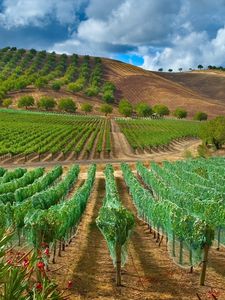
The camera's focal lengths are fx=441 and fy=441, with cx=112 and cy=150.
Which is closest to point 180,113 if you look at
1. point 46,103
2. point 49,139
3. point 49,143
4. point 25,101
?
point 46,103

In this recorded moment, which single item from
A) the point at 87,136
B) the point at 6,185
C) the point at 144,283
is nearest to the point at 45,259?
the point at 144,283

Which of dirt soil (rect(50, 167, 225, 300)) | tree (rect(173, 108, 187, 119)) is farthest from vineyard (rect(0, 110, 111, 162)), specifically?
Answer: tree (rect(173, 108, 187, 119))

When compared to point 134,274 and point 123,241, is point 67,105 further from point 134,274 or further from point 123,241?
point 123,241

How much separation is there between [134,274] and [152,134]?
3853 inches

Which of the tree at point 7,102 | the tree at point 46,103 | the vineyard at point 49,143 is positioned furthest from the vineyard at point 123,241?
the tree at point 7,102

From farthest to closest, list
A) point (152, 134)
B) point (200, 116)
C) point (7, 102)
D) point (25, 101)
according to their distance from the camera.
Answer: point (200, 116)
point (7, 102)
point (25, 101)
point (152, 134)

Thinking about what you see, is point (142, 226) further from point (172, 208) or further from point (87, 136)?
point (87, 136)

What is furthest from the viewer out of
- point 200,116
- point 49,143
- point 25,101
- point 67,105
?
point 200,116

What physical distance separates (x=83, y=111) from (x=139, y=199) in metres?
161

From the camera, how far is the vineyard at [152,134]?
100438 millimetres

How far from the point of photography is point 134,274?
23.4 m

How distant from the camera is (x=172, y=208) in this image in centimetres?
2523

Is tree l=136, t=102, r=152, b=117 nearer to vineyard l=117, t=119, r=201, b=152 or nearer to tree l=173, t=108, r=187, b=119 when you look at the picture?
tree l=173, t=108, r=187, b=119

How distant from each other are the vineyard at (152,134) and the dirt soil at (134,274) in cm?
6783
